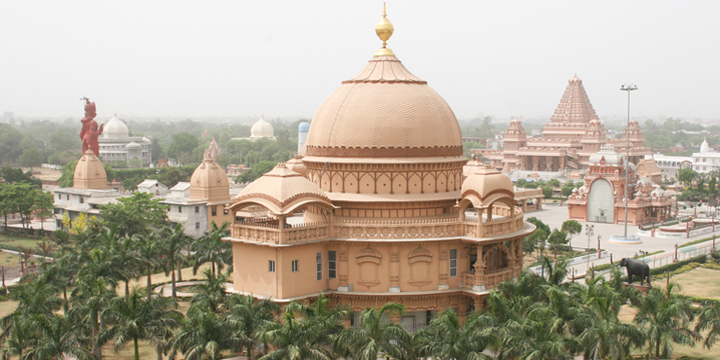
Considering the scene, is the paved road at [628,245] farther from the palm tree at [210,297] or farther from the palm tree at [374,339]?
the palm tree at [210,297]

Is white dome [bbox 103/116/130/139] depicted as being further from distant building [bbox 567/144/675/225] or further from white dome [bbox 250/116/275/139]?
distant building [bbox 567/144/675/225]

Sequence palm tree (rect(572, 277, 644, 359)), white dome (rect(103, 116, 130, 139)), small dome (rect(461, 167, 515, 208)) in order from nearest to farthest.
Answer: palm tree (rect(572, 277, 644, 359)), small dome (rect(461, 167, 515, 208)), white dome (rect(103, 116, 130, 139))

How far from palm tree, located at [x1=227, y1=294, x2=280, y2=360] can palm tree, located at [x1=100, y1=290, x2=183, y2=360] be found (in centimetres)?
202

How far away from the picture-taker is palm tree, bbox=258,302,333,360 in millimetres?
20781

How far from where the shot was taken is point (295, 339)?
21.2 m

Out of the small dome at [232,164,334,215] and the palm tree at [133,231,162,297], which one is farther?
the palm tree at [133,231,162,297]

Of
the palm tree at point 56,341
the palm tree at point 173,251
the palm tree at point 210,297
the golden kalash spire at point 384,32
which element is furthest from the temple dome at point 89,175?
the palm tree at point 56,341

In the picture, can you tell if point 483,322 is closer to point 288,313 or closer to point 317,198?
point 288,313

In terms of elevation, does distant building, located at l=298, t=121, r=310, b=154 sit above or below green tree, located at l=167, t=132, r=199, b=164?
above

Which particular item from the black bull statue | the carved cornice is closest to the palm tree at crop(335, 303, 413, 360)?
the carved cornice

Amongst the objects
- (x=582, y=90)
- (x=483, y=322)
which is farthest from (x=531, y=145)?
(x=483, y=322)

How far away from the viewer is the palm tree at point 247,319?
22219mm

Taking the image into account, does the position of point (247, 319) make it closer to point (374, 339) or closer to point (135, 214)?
point (374, 339)

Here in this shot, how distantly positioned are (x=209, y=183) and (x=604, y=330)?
33359 mm
